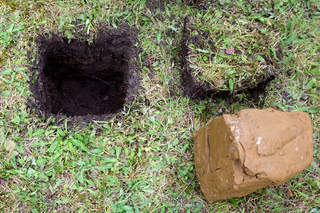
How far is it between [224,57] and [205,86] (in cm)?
35

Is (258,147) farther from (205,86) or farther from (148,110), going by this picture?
(148,110)

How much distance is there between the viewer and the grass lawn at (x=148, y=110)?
8.60 ft

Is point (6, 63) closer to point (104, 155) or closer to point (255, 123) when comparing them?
point (104, 155)

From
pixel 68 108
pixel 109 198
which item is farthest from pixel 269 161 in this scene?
pixel 68 108

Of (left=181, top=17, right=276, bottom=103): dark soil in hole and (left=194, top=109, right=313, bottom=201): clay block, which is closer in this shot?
(left=194, top=109, right=313, bottom=201): clay block

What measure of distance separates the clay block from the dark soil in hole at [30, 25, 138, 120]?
1.17 meters

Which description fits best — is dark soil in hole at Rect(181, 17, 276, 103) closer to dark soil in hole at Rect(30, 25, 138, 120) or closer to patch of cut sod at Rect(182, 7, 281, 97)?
patch of cut sod at Rect(182, 7, 281, 97)

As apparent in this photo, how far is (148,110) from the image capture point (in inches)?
110

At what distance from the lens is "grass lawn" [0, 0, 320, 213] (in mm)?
2621

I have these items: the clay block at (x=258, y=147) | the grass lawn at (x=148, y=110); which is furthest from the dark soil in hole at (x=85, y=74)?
the clay block at (x=258, y=147)

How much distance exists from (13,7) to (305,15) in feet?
11.0

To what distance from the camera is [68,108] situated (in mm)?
3424

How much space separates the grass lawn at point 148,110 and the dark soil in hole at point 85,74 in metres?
0.09

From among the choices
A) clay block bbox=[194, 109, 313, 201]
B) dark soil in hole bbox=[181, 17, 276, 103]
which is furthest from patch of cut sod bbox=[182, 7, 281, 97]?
clay block bbox=[194, 109, 313, 201]
